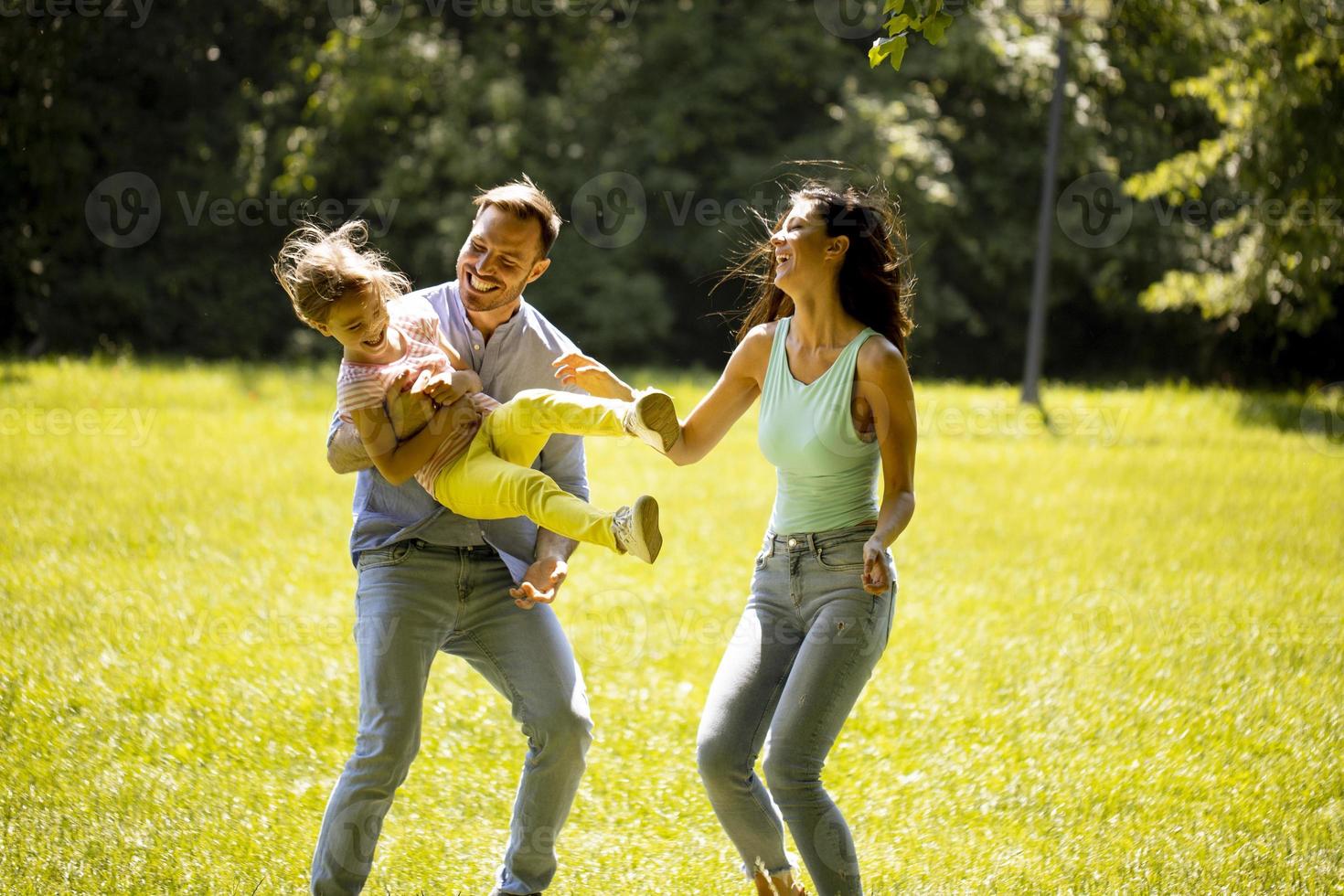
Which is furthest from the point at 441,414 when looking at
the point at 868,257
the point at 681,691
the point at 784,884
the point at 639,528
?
the point at 681,691

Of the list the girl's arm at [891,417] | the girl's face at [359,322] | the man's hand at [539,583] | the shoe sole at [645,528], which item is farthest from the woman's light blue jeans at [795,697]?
the girl's face at [359,322]

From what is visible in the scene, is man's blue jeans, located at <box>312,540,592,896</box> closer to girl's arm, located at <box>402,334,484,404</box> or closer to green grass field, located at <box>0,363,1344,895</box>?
girl's arm, located at <box>402,334,484,404</box>

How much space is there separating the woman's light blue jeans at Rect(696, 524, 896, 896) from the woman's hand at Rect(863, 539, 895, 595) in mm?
89

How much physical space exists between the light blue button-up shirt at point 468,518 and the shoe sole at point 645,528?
0.75m

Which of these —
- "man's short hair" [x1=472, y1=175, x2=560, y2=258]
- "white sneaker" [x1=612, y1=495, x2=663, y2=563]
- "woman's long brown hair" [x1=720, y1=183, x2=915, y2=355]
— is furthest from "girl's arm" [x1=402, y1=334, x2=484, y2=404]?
"woman's long brown hair" [x1=720, y1=183, x2=915, y2=355]

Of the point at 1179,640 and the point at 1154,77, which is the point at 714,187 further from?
the point at 1179,640

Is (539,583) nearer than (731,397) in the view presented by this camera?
Yes

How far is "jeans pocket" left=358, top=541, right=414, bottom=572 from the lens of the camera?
12.5 feet

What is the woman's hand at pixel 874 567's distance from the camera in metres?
3.54

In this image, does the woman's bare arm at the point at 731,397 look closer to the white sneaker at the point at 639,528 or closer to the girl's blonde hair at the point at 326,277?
the white sneaker at the point at 639,528

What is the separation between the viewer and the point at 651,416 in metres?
3.37

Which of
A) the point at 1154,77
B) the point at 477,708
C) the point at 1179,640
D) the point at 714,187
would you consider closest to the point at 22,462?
the point at 477,708

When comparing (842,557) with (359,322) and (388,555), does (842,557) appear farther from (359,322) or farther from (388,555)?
(359,322)

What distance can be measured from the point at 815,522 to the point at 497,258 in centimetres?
118
